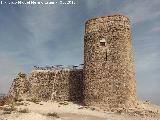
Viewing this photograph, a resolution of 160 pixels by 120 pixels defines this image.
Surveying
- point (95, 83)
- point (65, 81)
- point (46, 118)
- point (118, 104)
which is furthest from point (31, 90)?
point (46, 118)

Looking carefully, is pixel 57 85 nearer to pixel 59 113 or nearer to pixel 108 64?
pixel 108 64

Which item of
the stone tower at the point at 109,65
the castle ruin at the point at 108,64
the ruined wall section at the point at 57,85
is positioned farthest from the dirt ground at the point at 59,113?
the ruined wall section at the point at 57,85

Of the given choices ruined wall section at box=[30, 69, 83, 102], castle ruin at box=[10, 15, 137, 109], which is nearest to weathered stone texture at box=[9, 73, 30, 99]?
ruined wall section at box=[30, 69, 83, 102]

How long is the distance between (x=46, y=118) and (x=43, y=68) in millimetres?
13932

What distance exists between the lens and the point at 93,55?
2945 cm

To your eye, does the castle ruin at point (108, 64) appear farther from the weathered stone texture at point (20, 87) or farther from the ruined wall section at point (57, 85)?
the weathered stone texture at point (20, 87)

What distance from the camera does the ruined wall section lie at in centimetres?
3219

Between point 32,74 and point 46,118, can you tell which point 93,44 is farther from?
point 46,118

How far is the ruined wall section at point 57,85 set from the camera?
32.2 metres

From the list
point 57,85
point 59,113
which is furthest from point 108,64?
point 57,85

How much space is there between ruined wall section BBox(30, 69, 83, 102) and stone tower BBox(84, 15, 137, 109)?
8.84ft

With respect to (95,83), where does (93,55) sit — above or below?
above

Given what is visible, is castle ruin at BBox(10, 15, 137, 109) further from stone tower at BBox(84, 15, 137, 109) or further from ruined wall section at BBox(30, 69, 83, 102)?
ruined wall section at BBox(30, 69, 83, 102)

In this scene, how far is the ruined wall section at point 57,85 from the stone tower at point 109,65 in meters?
2.69
